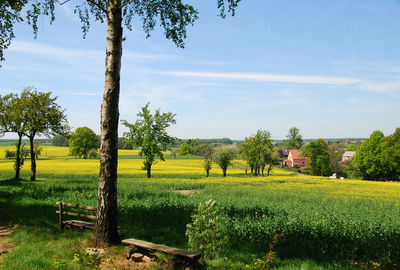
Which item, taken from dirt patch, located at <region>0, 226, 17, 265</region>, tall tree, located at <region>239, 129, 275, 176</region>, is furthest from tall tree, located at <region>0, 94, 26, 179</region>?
tall tree, located at <region>239, 129, 275, 176</region>

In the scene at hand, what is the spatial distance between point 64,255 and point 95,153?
7830 centimetres

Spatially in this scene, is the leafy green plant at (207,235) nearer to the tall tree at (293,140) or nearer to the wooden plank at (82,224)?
the wooden plank at (82,224)

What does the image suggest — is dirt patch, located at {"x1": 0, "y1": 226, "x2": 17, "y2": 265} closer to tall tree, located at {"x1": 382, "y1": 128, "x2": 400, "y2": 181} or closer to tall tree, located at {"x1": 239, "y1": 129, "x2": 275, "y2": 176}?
tall tree, located at {"x1": 239, "y1": 129, "x2": 275, "y2": 176}

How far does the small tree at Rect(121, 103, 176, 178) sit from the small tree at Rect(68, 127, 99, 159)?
167 ft

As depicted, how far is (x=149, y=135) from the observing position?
1396 inches

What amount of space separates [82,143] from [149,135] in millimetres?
55312

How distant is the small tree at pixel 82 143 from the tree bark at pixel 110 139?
8019 cm

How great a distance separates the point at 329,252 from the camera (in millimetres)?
7777

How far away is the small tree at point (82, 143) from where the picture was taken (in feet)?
264

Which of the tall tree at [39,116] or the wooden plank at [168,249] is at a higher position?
the tall tree at [39,116]

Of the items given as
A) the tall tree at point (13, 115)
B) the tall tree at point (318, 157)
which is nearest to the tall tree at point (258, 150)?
the tall tree at point (318, 157)

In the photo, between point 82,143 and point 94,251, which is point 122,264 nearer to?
point 94,251

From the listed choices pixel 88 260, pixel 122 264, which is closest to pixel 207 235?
pixel 122 264

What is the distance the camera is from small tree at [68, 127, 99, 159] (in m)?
80.4
